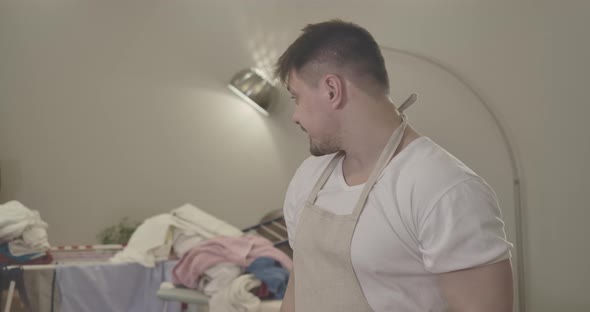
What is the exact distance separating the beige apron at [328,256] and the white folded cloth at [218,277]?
42.0 inches

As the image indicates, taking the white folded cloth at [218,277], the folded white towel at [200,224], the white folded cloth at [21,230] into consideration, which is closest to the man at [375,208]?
the white folded cloth at [218,277]

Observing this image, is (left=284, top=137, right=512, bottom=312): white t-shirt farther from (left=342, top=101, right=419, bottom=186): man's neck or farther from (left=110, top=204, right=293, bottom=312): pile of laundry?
(left=110, top=204, right=293, bottom=312): pile of laundry

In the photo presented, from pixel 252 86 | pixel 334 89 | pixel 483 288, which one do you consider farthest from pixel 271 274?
pixel 252 86

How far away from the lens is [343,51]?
1137mm

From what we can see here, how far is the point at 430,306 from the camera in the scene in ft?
3.48

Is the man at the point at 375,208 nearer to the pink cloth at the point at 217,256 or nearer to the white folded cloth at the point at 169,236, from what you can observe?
the pink cloth at the point at 217,256

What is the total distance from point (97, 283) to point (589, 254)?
2.19 metres

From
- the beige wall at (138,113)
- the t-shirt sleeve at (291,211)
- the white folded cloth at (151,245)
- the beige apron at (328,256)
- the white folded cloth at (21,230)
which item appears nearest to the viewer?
the beige apron at (328,256)

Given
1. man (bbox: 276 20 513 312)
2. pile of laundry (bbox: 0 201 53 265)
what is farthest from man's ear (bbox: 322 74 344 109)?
pile of laundry (bbox: 0 201 53 265)

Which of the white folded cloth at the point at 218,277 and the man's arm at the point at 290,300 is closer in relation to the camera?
the man's arm at the point at 290,300

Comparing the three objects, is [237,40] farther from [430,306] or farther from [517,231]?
[430,306]

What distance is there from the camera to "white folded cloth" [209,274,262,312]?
2146 mm

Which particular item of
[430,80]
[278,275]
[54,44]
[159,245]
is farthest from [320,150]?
[54,44]

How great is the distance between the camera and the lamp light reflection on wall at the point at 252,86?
11.8ft
